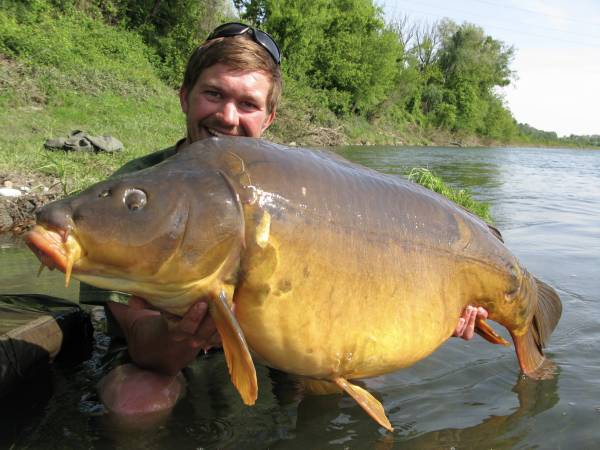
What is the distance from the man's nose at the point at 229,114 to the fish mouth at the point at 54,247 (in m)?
1.42

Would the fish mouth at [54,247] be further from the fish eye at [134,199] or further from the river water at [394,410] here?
the river water at [394,410]

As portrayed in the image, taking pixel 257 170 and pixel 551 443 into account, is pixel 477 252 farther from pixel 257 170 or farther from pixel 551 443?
pixel 257 170

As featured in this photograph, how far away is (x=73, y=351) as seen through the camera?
288 centimetres

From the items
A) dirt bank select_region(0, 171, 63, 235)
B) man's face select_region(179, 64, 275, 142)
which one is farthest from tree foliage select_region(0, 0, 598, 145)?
man's face select_region(179, 64, 275, 142)

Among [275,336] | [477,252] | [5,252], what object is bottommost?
[5,252]

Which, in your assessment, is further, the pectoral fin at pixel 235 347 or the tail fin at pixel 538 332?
the tail fin at pixel 538 332

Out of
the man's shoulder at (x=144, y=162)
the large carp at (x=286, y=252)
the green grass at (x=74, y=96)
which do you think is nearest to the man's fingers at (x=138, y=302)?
the large carp at (x=286, y=252)

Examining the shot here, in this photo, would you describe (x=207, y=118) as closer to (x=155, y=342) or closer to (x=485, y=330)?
(x=155, y=342)

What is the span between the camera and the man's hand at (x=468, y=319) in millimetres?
2342

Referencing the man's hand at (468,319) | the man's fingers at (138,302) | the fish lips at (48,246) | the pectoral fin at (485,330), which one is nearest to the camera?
the fish lips at (48,246)

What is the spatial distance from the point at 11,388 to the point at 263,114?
1.75m

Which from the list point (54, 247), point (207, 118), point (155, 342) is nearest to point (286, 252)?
point (54, 247)

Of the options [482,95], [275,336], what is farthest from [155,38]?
[482,95]

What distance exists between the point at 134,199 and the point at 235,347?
1.69 feet
